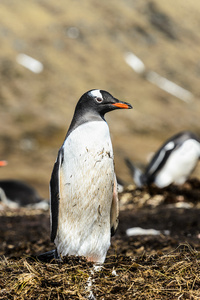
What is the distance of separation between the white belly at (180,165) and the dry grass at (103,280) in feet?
22.0

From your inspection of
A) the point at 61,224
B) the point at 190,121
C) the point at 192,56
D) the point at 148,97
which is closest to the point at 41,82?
the point at 148,97

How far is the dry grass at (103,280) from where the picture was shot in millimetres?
2916

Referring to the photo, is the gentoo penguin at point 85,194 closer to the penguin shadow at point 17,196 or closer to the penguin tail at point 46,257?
the penguin tail at point 46,257

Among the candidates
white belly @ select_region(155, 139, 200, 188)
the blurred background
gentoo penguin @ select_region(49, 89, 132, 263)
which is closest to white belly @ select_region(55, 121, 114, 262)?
gentoo penguin @ select_region(49, 89, 132, 263)

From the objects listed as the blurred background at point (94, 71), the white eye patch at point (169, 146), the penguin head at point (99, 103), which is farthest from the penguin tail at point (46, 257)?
the blurred background at point (94, 71)

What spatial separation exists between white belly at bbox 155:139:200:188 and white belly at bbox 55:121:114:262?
6.75 metres

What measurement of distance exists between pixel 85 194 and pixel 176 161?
6.87 m

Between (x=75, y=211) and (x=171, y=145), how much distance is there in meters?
7.13

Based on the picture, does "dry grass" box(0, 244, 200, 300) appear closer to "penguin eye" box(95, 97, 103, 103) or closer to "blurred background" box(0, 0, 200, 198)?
"penguin eye" box(95, 97, 103, 103)

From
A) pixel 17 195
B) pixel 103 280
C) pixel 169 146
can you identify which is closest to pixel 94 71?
pixel 17 195

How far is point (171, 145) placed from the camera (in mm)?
10227

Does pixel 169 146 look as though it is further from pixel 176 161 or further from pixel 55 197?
pixel 55 197

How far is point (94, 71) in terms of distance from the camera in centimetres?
3419

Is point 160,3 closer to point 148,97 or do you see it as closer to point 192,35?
point 192,35
